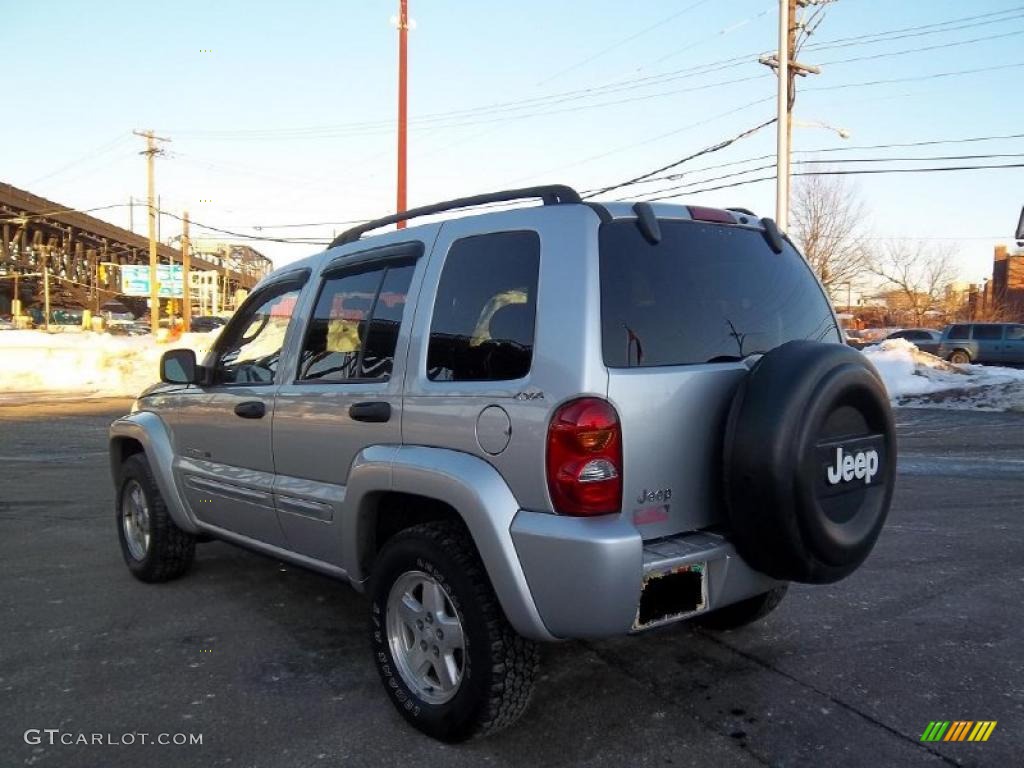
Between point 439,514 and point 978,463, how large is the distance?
8.23 m

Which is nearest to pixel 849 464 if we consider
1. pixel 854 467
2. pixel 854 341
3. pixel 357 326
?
pixel 854 467

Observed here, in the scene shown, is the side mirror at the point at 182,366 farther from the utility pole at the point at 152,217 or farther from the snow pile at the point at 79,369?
the utility pole at the point at 152,217

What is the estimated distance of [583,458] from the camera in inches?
103

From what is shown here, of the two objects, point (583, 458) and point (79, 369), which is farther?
point (79, 369)

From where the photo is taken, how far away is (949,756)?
9.39ft

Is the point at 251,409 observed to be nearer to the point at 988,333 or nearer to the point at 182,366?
the point at 182,366

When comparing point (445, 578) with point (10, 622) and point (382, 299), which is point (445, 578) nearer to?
point (382, 299)

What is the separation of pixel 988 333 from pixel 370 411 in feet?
97.4

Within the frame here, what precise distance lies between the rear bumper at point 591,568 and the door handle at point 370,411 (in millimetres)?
817

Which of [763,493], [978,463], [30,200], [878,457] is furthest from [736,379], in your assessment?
[30,200]

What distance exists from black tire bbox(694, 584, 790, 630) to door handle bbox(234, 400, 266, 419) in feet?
7.66

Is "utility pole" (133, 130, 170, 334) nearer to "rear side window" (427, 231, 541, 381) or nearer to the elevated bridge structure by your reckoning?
the elevated bridge structure

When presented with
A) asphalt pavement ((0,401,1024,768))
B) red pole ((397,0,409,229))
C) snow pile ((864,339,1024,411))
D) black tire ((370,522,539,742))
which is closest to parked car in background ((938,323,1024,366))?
snow pile ((864,339,1024,411))

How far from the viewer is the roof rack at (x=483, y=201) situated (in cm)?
310
